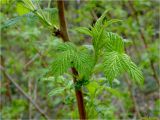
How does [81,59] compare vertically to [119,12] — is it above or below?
below

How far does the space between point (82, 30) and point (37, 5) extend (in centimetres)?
18

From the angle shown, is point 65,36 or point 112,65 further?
point 65,36

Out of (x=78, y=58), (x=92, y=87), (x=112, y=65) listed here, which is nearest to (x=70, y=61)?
(x=78, y=58)

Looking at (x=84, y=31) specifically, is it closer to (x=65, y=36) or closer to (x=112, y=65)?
(x=65, y=36)

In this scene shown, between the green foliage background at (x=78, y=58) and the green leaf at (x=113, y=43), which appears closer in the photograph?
the green leaf at (x=113, y=43)

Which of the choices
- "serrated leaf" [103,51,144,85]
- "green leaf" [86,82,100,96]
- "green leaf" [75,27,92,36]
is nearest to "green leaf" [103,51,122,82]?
"serrated leaf" [103,51,144,85]

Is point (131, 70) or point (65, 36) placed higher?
point (65, 36)

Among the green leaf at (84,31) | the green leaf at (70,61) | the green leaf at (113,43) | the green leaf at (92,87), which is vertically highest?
the green leaf at (84,31)

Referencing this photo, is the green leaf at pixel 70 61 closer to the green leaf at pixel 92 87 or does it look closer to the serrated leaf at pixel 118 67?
the serrated leaf at pixel 118 67

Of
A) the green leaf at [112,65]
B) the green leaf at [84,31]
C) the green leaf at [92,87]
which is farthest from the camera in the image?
the green leaf at [92,87]

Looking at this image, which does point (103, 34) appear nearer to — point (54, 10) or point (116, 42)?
point (116, 42)

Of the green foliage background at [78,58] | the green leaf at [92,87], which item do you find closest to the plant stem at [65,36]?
the green foliage background at [78,58]

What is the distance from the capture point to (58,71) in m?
1.01

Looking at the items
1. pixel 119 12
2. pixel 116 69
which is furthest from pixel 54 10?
pixel 119 12
